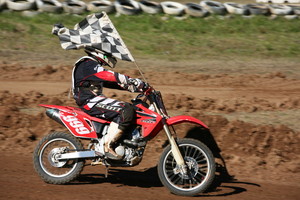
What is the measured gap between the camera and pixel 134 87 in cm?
611

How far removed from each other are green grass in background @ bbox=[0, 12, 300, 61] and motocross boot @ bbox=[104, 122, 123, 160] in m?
8.55

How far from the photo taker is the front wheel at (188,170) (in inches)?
246

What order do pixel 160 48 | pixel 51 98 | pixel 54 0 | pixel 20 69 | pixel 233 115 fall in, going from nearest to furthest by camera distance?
pixel 233 115 → pixel 51 98 → pixel 20 69 → pixel 160 48 → pixel 54 0

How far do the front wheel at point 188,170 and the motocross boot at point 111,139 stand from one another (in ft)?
2.00

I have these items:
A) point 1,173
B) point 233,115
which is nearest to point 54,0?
point 233,115

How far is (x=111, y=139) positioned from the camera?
21.0 ft

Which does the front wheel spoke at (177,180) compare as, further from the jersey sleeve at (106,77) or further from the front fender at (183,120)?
the jersey sleeve at (106,77)

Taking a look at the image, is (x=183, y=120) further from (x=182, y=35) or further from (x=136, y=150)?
(x=182, y=35)

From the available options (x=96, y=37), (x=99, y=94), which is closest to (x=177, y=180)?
(x=99, y=94)

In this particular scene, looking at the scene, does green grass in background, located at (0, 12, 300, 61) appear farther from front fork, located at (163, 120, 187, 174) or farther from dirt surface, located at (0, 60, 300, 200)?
front fork, located at (163, 120, 187, 174)

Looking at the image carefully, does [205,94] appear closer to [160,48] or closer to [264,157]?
[264,157]

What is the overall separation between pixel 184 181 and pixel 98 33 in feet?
7.37

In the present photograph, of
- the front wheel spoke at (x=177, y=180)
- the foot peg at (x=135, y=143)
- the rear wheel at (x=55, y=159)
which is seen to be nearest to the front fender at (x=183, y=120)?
the foot peg at (x=135, y=143)

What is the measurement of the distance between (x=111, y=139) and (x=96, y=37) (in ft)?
4.38
